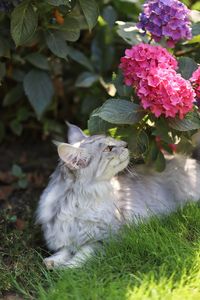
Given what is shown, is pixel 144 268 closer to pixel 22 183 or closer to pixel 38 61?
pixel 22 183

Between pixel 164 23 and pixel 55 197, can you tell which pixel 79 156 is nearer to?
pixel 55 197

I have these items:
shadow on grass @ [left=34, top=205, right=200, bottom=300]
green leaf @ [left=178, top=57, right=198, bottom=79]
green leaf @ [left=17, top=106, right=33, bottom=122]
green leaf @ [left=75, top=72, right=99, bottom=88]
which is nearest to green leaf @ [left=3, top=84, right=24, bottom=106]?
green leaf @ [left=17, top=106, right=33, bottom=122]

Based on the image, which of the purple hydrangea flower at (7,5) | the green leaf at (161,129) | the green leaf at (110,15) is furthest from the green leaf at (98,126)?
A: the green leaf at (110,15)

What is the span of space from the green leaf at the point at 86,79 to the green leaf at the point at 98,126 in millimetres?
886

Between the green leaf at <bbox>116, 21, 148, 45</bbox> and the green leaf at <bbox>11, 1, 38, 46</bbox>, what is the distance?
1.99ft

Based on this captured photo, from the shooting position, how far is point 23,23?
10.8ft

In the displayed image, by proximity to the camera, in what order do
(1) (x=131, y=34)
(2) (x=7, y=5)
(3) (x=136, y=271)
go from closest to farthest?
1. (3) (x=136, y=271)
2. (2) (x=7, y=5)
3. (1) (x=131, y=34)

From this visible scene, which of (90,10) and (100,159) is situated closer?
(100,159)

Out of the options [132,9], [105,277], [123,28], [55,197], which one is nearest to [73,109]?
[132,9]

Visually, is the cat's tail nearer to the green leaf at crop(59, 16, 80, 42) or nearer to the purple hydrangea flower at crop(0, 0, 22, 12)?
the green leaf at crop(59, 16, 80, 42)

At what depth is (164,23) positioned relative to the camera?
3.23 m

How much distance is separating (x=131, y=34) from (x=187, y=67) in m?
0.44

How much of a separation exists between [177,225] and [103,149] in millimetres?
572

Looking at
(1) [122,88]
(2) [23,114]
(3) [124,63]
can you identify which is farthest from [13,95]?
(3) [124,63]
